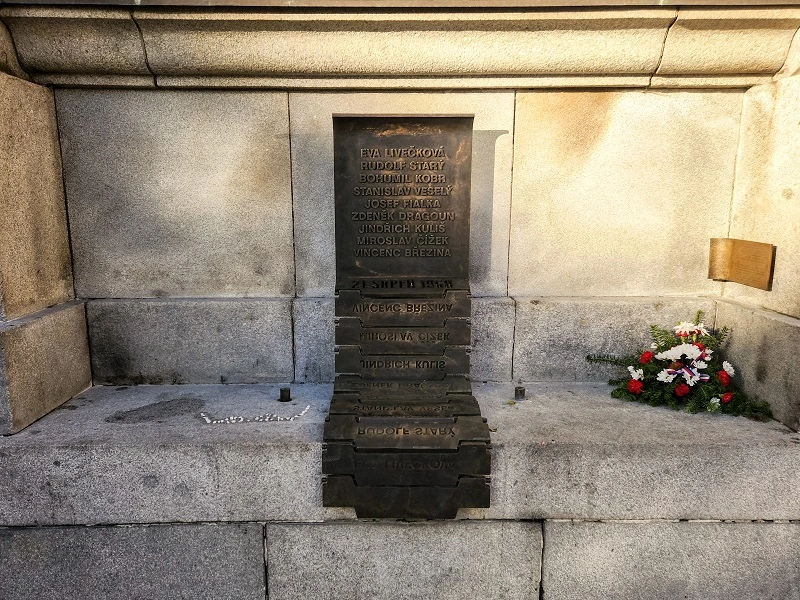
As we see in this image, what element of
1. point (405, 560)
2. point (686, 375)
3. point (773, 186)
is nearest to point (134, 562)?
point (405, 560)

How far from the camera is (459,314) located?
4.71m

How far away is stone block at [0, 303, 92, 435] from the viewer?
412 centimetres

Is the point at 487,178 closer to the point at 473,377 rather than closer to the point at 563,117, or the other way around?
the point at 563,117

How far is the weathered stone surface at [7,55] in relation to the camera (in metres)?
4.38

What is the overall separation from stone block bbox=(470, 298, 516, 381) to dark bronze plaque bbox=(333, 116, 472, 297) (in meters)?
0.63

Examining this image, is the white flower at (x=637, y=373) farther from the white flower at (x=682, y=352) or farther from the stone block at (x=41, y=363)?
the stone block at (x=41, y=363)

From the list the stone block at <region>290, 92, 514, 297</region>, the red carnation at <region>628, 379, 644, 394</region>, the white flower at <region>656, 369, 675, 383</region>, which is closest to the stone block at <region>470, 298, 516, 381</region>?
the stone block at <region>290, 92, 514, 297</region>

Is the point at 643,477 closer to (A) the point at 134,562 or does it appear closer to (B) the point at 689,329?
(B) the point at 689,329

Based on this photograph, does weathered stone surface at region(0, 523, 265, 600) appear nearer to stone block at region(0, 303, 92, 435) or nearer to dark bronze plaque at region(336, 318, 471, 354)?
stone block at region(0, 303, 92, 435)

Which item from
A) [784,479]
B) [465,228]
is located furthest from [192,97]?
[784,479]

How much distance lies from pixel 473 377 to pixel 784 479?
2.68 m

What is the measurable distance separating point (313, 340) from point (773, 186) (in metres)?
4.59

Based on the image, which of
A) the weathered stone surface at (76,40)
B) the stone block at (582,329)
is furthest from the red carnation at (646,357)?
the weathered stone surface at (76,40)

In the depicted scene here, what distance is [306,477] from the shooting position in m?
4.04
